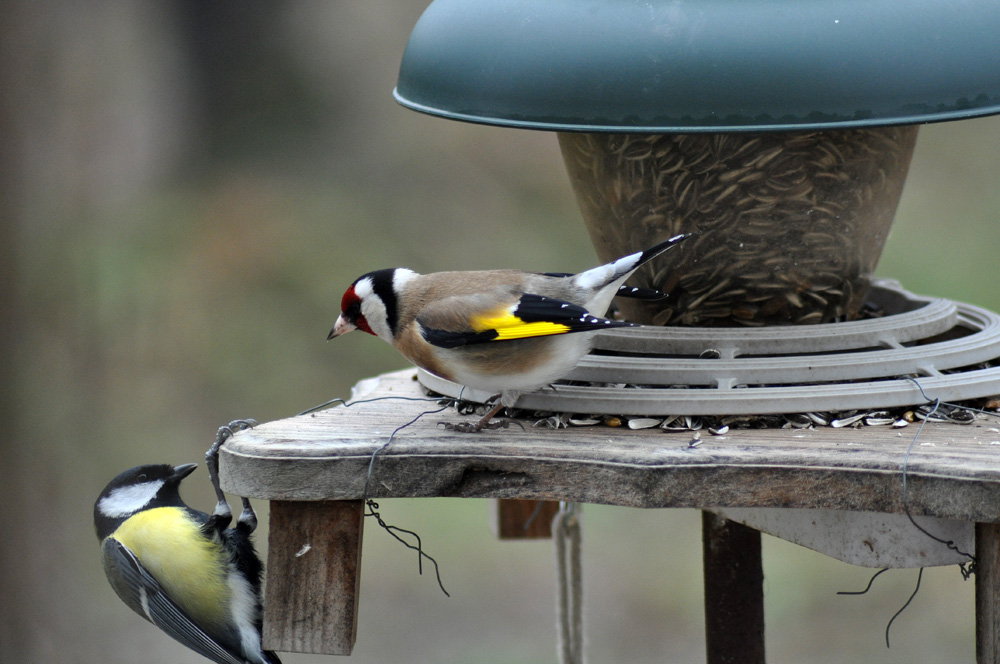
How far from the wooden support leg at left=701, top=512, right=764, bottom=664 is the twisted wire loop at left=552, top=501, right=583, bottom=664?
454 millimetres

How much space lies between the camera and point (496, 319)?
2.54 m

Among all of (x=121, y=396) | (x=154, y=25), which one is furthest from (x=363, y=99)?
(x=121, y=396)

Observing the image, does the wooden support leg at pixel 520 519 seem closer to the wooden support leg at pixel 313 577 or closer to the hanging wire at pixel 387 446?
the hanging wire at pixel 387 446

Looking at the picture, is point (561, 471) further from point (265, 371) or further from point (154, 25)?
point (154, 25)

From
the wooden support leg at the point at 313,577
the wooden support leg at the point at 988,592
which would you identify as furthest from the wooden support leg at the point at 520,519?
the wooden support leg at the point at 988,592

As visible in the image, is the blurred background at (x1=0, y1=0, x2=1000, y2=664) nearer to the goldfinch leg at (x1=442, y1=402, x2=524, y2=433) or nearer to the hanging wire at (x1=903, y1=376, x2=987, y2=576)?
the goldfinch leg at (x1=442, y1=402, x2=524, y2=433)

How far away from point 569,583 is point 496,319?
49.6 inches

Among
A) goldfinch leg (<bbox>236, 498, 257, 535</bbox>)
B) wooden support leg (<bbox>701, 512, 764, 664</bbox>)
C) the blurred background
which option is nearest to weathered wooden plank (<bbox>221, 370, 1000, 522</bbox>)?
goldfinch leg (<bbox>236, 498, 257, 535</bbox>)

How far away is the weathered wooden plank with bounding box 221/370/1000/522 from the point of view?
215 cm

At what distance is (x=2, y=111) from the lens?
176 inches

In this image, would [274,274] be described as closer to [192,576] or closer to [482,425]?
[192,576]

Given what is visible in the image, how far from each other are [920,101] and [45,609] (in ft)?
→ 12.9

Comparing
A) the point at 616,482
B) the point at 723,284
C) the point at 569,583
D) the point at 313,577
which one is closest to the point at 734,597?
the point at 569,583

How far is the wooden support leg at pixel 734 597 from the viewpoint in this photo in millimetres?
3088
